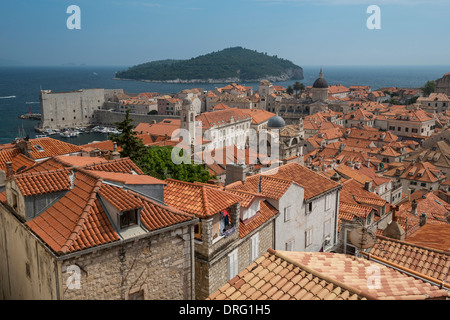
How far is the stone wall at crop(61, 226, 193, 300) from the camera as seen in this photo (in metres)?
7.44

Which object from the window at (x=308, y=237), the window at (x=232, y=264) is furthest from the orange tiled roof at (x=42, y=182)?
the window at (x=308, y=237)

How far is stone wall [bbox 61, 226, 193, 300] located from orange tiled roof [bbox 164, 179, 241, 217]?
100cm

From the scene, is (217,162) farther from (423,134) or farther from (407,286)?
(423,134)

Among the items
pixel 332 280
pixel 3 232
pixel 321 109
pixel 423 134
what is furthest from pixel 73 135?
pixel 332 280

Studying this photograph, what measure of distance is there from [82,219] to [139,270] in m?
1.55

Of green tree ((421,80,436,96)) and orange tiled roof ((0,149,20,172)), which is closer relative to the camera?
orange tiled roof ((0,149,20,172))

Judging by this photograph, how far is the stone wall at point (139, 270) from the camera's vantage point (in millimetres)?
7441

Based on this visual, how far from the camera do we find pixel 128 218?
8172mm

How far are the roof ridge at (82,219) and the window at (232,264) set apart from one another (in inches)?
154

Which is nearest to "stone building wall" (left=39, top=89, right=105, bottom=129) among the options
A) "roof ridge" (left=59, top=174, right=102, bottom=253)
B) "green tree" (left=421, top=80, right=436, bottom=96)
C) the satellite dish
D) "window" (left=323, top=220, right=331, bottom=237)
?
"window" (left=323, top=220, right=331, bottom=237)

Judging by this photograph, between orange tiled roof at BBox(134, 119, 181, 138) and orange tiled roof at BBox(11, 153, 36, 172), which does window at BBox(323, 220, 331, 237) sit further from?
orange tiled roof at BBox(134, 119, 181, 138)

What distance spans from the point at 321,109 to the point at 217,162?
63.2m

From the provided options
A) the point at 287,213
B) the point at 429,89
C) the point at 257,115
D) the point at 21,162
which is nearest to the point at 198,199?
the point at 287,213
